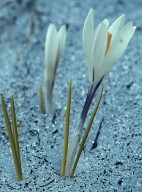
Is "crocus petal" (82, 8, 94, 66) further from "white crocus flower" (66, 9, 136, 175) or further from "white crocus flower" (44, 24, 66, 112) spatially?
"white crocus flower" (44, 24, 66, 112)

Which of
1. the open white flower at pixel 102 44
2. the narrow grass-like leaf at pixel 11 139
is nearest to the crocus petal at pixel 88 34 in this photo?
the open white flower at pixel 102 44

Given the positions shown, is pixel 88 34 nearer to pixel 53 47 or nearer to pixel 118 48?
pixel 118 48

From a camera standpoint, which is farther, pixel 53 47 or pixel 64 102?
pixel 64 102

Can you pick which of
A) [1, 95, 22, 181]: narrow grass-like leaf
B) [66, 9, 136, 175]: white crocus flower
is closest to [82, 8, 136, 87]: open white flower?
[66, 9, 136, 175]: white crocus flower

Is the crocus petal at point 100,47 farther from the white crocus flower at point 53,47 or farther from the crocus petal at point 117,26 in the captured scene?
the white crocus flower at point 53,47

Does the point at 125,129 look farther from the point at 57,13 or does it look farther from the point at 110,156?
the point at 57,13

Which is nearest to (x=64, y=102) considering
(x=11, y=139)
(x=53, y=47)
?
(x=53, y=47)
